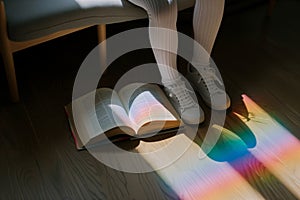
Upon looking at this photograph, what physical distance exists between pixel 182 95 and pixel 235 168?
329mm

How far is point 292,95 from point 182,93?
0.46m

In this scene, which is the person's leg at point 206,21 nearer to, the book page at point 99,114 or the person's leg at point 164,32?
the person's leg at point 164,32

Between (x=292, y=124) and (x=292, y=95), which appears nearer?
(x=292, y=124)

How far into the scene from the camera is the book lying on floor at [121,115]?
1.45 metres

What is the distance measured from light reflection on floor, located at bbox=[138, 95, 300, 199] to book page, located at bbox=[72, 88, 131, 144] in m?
0.13

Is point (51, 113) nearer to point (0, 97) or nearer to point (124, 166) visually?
point (0, 97)

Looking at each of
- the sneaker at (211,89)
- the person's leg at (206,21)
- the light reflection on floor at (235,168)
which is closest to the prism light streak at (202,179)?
the light reflection on floor at (235,168)

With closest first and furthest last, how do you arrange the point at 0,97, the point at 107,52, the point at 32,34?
1. the point at 32,34
2. the point at 0,97
3. the point at 107,52

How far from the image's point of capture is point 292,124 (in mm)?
1564

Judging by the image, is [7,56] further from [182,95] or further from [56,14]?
[182,95]

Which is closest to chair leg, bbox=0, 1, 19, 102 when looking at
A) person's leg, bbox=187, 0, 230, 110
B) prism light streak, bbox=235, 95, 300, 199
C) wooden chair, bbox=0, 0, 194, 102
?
wooden chair, bbox=0, 0, 194, 102

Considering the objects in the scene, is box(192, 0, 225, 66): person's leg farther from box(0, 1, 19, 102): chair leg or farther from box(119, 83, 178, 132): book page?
box(0, 1, 19, 102): chair leg

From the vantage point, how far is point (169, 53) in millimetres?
1513

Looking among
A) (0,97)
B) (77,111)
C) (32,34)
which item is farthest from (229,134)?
(0,97)
